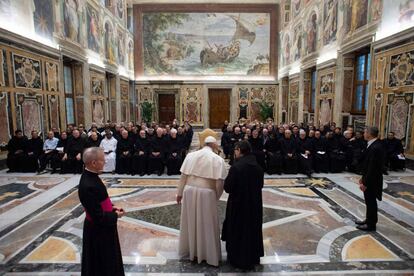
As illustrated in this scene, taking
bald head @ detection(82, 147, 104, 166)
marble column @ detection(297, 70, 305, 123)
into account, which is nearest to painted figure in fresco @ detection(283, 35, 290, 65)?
marble column @ detection(297, 70, 305, 123)

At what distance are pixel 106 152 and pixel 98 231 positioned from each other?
21.9 ft

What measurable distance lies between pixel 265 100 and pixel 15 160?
55.1 feet

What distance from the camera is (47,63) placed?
9.58 meters

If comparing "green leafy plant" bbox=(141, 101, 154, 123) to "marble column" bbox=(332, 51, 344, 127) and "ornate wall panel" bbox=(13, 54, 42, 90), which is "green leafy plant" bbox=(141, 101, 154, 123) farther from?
"marble column" bbox=(332, 51, 344, 127)

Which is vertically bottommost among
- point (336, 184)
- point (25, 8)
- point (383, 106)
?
point (336, 184)

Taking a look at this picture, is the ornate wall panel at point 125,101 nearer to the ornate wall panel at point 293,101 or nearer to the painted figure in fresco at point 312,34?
the ornate wall panel at point 293,101

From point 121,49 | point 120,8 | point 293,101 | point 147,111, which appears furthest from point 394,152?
point 120,8

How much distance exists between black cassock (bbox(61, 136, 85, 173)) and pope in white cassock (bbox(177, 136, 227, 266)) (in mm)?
6141

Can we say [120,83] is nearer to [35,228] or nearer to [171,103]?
[171,103]

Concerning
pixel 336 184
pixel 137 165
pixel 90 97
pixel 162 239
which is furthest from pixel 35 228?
pixel 90 97

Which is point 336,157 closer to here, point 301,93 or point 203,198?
point 203,198

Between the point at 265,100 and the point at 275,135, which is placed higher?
the point at 265,100

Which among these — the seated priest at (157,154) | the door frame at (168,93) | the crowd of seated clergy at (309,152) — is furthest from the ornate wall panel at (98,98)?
the crowd of seated clergy at (309,152)

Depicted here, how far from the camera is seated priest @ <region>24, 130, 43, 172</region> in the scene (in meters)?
8.30
